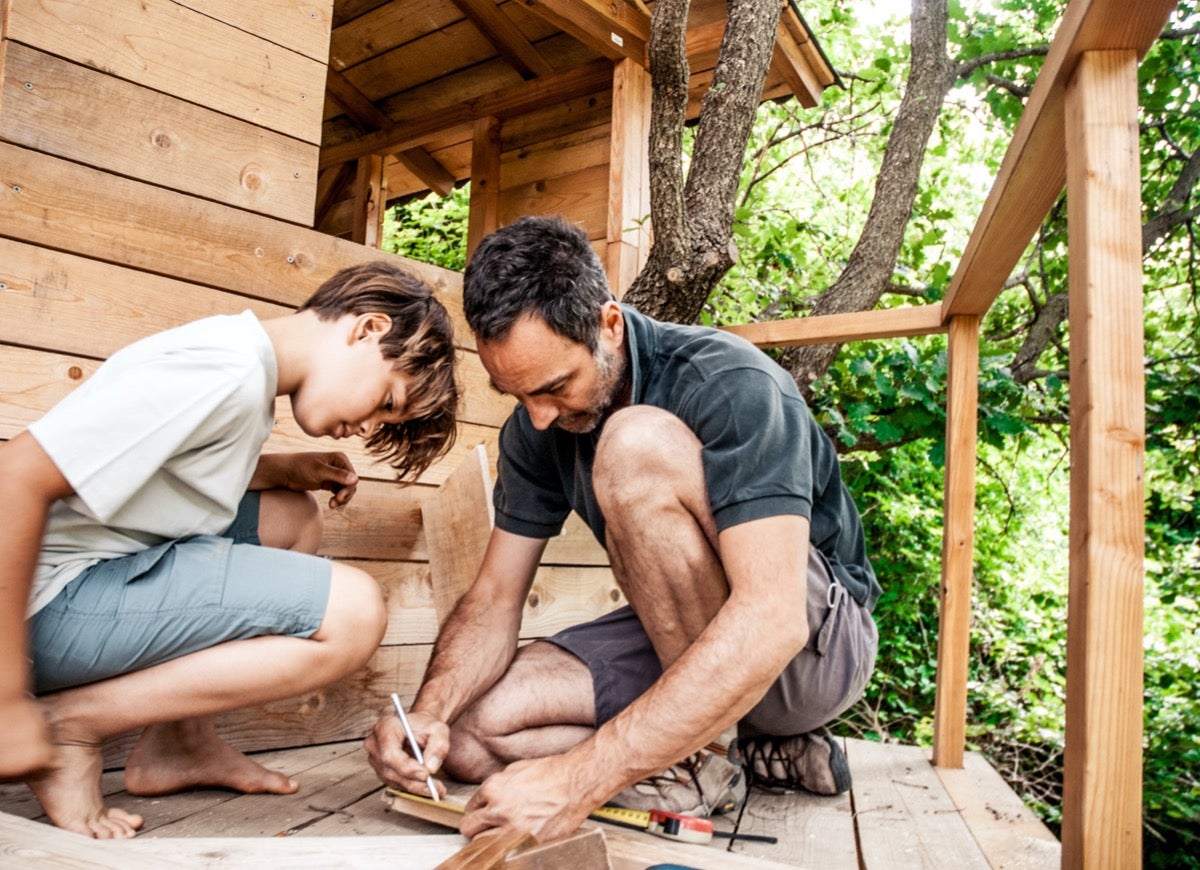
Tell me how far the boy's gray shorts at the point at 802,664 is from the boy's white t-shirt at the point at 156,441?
2.88ft

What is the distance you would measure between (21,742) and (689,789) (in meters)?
1.18

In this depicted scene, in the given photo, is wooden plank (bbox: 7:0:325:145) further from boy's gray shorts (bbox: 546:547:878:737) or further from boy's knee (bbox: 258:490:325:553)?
boy's gray shorts (bbox: 546:547:878:737)

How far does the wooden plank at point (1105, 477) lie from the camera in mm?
1147

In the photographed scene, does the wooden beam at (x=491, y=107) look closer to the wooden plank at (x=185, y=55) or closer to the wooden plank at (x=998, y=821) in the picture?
the wooden plank at (x=185, y=55)

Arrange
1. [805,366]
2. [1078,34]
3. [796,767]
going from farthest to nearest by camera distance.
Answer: [805,366] < [796,767] < [1078,34]

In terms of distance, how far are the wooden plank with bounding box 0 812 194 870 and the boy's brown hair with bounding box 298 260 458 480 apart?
0.92m

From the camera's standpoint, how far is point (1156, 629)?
707 cm

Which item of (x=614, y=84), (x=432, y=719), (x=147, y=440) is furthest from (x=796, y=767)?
(x=614, y=84)

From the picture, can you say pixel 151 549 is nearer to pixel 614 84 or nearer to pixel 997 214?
pixel 997 214

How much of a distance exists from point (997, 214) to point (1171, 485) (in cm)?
691

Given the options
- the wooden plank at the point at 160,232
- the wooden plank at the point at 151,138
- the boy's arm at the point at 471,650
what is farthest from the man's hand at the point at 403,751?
the wooden plank at the point at 151,138

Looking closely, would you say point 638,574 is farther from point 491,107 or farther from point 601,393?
point 491,107

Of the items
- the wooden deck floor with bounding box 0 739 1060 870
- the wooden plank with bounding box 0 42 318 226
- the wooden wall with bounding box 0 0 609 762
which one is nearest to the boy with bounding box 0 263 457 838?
the wooden deck floor with bounding box 0 739 1060 870

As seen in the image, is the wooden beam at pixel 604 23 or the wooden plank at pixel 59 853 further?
the wooden beam at pixel 604 23
